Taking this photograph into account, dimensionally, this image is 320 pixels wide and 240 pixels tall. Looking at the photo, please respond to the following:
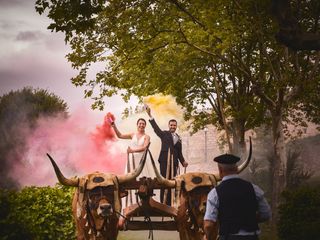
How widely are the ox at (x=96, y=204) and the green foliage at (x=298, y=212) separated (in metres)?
3.74

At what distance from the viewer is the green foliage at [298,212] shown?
9.52 metres

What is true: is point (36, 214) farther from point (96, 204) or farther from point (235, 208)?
point (235, 208)

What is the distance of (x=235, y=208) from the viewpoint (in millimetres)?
5523

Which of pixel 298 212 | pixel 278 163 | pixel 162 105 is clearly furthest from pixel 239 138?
pixel 298 212

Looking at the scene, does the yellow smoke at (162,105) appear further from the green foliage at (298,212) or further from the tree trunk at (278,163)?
the green foliage at (298,212)

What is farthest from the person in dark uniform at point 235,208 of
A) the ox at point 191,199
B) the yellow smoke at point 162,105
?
the yellow smoke at point 162,105

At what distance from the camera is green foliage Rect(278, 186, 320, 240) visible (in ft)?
31.2

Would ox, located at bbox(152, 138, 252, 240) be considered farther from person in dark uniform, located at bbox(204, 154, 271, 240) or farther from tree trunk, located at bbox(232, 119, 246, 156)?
tree trunk, located at bbox(232, 119, 246, 156)

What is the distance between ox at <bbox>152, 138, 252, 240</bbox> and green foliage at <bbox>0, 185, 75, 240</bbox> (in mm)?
2657

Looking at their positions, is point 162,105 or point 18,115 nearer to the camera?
point 162,105

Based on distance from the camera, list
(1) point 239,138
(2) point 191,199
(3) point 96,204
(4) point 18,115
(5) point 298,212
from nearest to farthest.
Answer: (3) point 96,204
(2) point 191,199
(5) point 298,212
(1) point 239,138
(4) point 18,115

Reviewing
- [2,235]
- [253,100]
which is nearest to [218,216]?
[2,235]

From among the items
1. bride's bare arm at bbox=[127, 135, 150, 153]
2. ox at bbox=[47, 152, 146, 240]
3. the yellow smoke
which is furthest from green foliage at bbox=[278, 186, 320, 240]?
the yellow smoke

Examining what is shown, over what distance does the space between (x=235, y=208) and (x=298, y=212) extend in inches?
188
